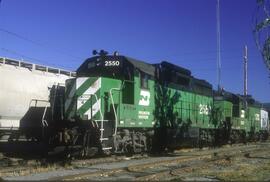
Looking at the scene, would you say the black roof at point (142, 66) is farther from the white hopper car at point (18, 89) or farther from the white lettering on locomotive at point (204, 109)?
the white lettering on locomotive at point (204, 109)

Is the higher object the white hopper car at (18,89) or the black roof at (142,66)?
the black roof at (142,66)

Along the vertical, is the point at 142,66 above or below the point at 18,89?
above

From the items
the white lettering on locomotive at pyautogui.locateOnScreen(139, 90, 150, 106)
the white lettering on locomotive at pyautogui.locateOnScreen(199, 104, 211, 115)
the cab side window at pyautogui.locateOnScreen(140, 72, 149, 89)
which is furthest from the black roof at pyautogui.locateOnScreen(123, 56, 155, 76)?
the white lettering on locomotive at pyautogui.locateOnScreen(199, 104, 211, 115)

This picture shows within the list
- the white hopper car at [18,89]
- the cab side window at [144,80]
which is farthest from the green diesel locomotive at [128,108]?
the white hopper car at [18,89]

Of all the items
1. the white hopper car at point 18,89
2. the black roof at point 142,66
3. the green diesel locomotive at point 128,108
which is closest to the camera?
the green diesel locomotive at point 128,108

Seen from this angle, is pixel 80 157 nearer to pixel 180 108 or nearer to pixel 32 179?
pixel 32 179

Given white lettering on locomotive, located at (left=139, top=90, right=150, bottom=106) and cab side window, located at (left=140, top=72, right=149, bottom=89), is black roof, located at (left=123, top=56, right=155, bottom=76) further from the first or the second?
white lettering on locomotive, located at (left=139, top=90, right=150, bottom=106)

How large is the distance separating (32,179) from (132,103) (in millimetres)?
7861

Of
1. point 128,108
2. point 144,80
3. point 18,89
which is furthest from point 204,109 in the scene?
point 18,89

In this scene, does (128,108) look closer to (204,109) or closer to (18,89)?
(18,89)

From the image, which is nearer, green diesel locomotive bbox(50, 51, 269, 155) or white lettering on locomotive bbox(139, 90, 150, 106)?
green diesel locomotive bbox(50, 51, 269, 155)

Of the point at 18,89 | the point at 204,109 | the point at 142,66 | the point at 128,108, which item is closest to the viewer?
the point at 128,108

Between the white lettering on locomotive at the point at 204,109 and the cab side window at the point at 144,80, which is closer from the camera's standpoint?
the cab side window at the point at 144,80

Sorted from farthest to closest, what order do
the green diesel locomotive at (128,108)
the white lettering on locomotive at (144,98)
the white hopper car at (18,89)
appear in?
the white hopper car at (18,89), the white lettering on locomotive at (144,98), the green diesel locomotive at (128,108)
